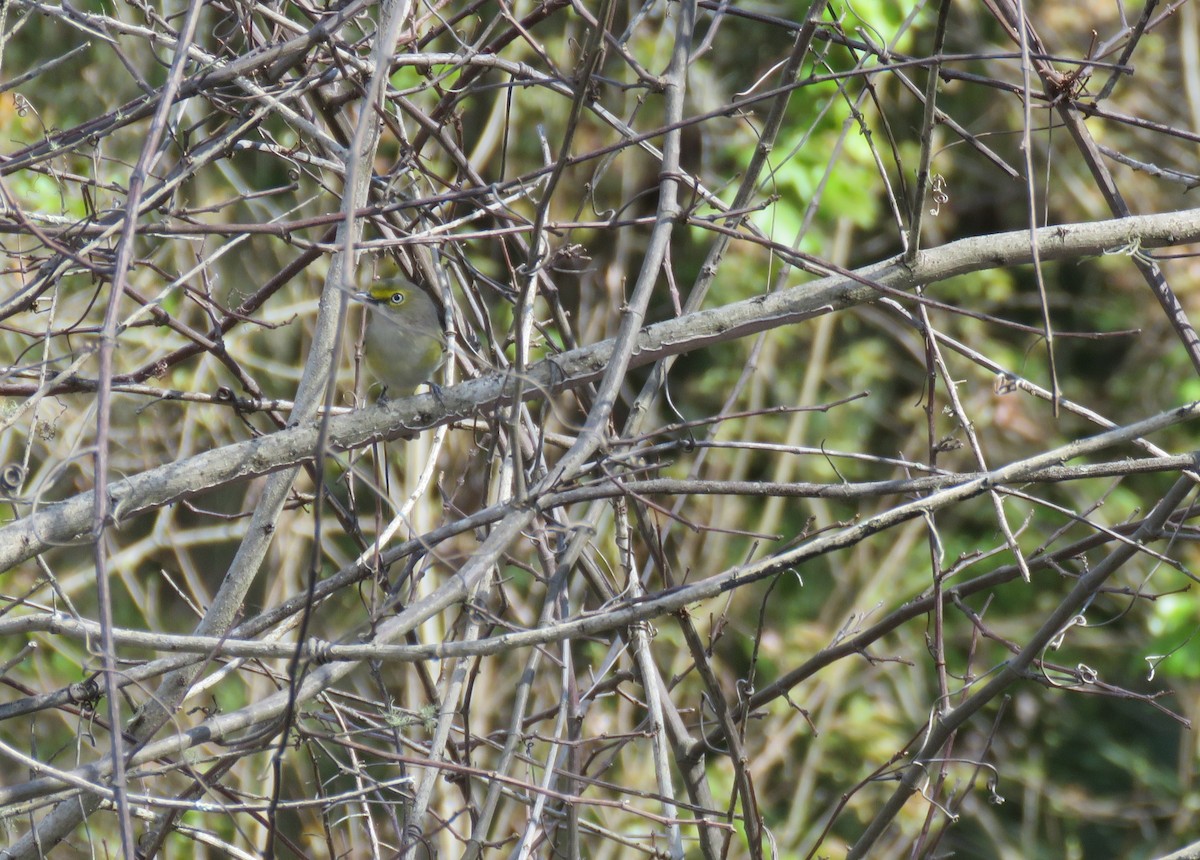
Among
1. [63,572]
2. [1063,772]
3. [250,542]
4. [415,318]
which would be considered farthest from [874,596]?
[250,542]

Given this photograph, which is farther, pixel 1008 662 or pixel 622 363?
pixel 1008 662

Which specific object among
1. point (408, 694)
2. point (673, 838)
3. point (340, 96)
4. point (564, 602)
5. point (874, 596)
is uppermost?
point (340, 96)

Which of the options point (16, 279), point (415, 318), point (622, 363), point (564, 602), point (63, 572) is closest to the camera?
point (622, 363)

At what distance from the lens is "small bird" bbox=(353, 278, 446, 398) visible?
5.07m

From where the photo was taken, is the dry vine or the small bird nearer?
the dry vine

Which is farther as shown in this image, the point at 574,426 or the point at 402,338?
the point at 402,338

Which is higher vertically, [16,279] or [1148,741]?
[16,279]

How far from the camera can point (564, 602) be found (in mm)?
3574

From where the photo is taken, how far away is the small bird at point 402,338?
5.07 meters

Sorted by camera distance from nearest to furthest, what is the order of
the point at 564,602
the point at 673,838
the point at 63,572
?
the point at 673,838
the point at 564,602
the point at 63,572

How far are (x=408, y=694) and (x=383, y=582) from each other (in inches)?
187

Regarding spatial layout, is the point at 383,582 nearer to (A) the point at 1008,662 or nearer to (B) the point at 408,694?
(A) the point at 1008,662

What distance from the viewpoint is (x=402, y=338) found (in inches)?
200

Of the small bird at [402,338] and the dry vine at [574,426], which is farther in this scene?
the small bird at [402,338]
